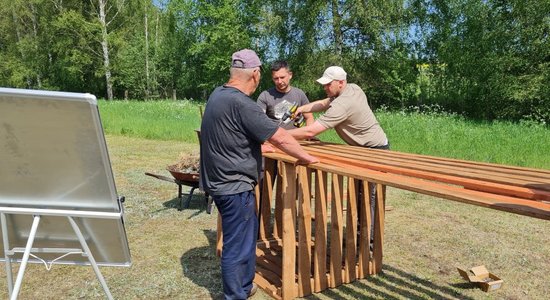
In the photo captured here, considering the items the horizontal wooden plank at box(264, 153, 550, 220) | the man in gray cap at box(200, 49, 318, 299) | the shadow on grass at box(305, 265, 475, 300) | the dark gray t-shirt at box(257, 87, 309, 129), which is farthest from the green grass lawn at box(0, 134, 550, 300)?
the dark gray t-shirt at box(257, 87, 309, 129)

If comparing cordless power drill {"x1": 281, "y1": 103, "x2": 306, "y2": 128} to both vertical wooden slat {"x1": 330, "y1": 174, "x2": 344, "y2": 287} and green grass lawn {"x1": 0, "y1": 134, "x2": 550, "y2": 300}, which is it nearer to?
vertical wooden slat {"x1": 330, "y1": 174, "x2": 344, "y2": 287}

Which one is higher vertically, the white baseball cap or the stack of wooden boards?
the white baseball cap

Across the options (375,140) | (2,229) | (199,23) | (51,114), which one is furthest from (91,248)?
(199,23)

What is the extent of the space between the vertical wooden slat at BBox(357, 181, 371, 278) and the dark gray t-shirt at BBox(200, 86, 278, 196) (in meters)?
1.35

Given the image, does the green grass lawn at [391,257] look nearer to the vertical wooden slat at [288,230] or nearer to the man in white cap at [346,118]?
the vertical wooden slat at [288,230]

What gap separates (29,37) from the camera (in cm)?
3706

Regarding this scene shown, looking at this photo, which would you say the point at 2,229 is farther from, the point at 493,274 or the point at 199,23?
the point at 199,23

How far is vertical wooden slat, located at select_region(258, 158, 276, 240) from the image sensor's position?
4.57 m

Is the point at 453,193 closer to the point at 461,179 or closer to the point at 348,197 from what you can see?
the point at 461,179

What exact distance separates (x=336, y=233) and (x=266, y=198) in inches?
44.1

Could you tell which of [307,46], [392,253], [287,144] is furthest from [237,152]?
[307,46]

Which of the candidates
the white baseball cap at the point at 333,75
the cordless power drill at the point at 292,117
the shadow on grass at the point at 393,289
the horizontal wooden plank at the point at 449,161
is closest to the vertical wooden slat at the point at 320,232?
the shadow on grass at the point at 393,289

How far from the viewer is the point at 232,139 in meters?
3.09

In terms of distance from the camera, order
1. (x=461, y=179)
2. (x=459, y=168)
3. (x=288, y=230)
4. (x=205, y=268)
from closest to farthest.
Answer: (x=461, y=179) < (x=459, y=168) < (x=288, y=230) < (x=205, y=268)
